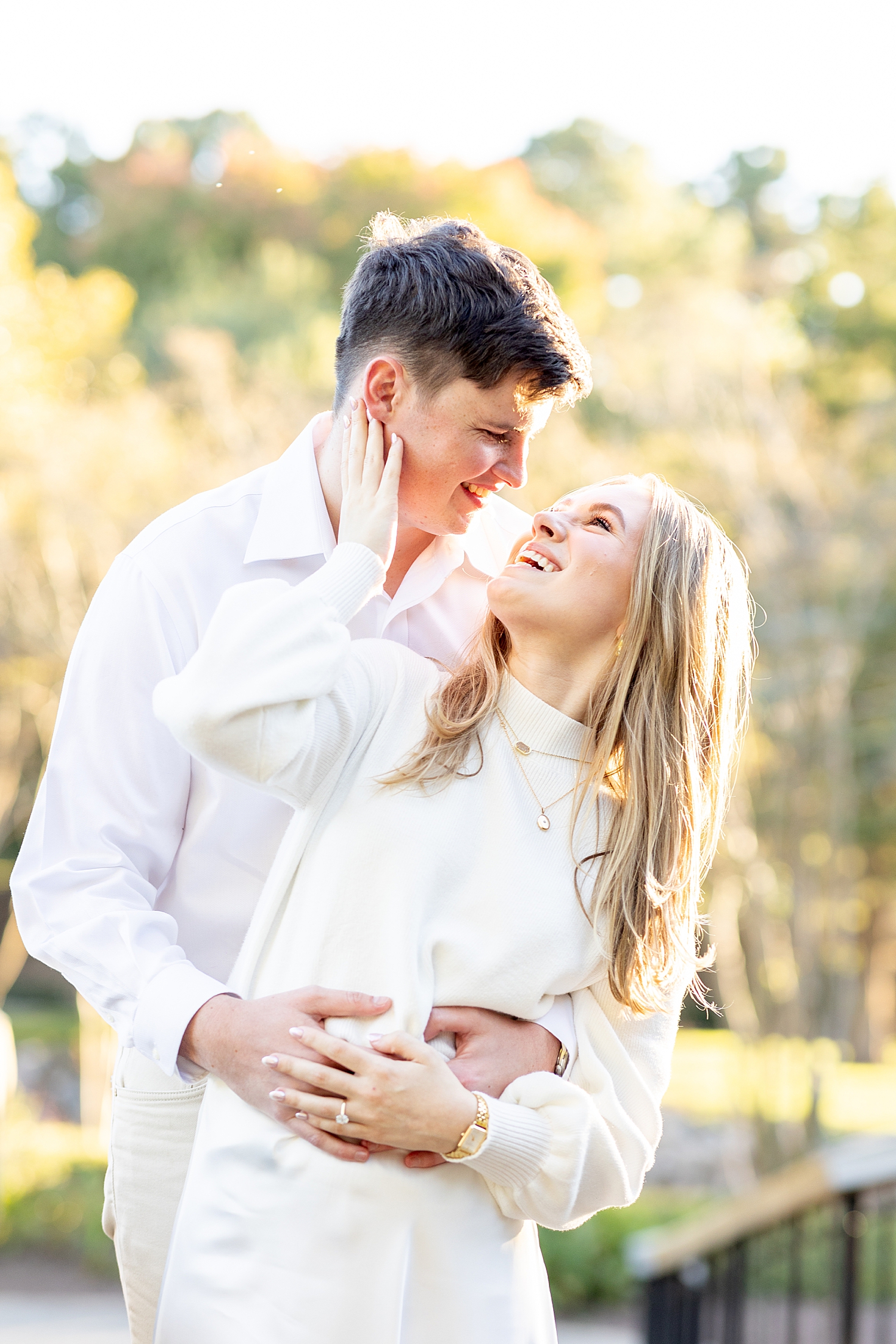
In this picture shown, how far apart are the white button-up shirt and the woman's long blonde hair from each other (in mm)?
178

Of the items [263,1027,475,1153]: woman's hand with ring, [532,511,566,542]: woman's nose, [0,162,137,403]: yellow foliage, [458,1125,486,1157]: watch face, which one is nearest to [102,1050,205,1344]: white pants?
[263,1027,475,1153]: woman's hand with ring

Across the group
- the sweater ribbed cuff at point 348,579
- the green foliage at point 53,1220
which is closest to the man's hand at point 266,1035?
the sweater ribbed cuff at point 348,579

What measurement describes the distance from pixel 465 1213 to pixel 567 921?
393mm

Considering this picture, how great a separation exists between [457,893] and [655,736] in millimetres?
366

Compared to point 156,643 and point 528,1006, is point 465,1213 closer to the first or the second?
point 528,1006

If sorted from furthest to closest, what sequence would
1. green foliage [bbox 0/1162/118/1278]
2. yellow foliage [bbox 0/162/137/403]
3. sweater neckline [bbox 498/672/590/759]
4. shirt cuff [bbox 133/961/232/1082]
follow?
yellow foliage [bbox 0/162/137/403] < green foliage [bbox 0/1162/118/1278] < sweater neckline [bbox 498/672/590/759] < shirt cuff [bbox 133/961/232/1082]

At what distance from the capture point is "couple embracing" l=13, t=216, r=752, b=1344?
1.61 m

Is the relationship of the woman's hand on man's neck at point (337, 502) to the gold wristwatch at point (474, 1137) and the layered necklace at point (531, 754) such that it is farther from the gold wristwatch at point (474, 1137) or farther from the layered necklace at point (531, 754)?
the gold wristwatch at point (474, 1137)

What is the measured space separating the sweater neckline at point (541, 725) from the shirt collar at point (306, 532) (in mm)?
409

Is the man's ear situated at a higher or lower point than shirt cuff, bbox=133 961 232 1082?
higher

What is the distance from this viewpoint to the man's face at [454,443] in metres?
2.06

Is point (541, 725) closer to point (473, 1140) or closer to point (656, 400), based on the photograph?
point (473, 1140)

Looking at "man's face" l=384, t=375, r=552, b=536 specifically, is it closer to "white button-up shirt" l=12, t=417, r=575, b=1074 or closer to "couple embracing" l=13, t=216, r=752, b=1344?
"couple embracing" l=13, t=216, r=752, b=1344

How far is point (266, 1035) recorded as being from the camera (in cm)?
164
